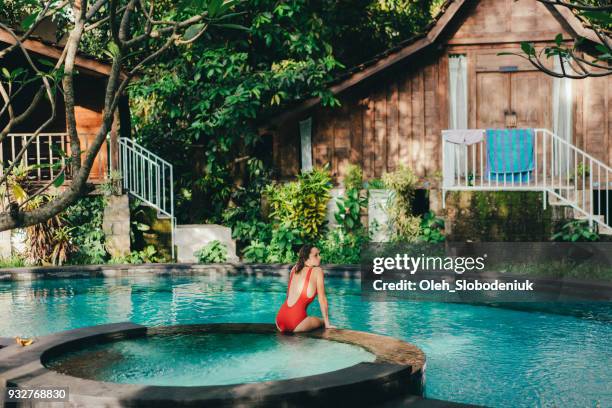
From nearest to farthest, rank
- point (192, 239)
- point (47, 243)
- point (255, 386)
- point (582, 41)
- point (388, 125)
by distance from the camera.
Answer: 1. point (255, 386)
2. point (582, 41)
3. point (47, 243)
4. point (192, 239)
5. point (388, 125)

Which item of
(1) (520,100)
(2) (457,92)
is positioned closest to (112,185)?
(2) (457,92)

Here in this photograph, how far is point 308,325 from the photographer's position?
911 cm

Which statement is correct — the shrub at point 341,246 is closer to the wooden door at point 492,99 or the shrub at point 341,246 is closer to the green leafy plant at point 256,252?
the green leafy plant at point 256,252

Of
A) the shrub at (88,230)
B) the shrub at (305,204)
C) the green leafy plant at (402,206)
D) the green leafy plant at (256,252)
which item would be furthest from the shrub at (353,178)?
the shrub at (88,230)

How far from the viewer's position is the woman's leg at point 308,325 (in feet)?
29.7

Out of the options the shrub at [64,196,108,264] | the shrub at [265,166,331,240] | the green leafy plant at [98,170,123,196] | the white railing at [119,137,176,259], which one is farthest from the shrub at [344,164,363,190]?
the shrub at [64,196,108,264]

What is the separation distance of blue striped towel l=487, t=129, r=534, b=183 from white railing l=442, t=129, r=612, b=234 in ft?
0.09

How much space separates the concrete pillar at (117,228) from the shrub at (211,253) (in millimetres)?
1419

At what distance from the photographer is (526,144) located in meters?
16.3

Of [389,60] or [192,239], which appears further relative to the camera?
[192,239]

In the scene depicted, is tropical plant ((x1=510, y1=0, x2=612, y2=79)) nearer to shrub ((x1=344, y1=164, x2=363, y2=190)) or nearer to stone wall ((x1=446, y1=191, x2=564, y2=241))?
stone wall ((x1=446, y1=191, x2=564, y2=241))

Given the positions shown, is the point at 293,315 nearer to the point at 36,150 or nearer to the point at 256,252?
the point at 256,252

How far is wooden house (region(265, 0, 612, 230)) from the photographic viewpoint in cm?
1745

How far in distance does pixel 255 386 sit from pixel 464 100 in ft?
41.0
